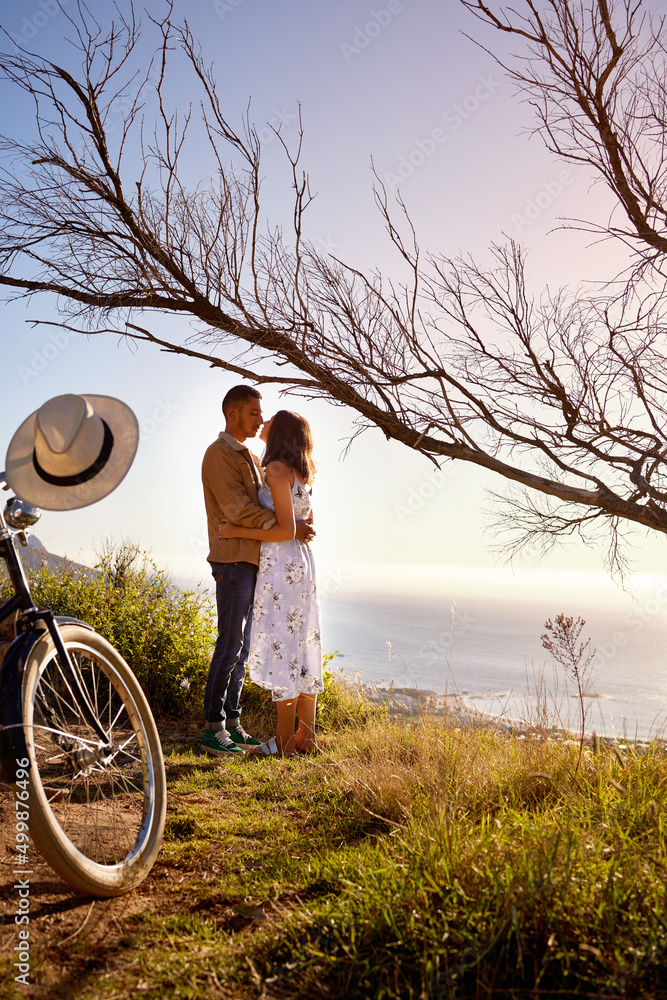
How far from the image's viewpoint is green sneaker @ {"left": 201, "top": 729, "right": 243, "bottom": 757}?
15.5ft

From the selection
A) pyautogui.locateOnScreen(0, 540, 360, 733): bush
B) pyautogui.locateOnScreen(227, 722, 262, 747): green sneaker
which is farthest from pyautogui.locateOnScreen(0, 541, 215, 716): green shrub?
pyautogui.locateOnScreen(227, 722, 262, 747): green sneaker

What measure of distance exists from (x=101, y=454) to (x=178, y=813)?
1.91m

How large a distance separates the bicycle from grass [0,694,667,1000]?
0.18m

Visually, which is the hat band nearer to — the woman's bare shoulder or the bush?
the woman's bare shoulder

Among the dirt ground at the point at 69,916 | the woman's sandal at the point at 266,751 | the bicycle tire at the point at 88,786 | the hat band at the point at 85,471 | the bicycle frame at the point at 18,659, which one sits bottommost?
the dirt ground at the point at 69,916

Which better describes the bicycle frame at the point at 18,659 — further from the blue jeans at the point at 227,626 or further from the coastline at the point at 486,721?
the blue jeans at the point at 227,626

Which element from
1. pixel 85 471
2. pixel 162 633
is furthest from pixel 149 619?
pixel 85 471

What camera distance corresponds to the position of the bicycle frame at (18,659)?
2.08 meters

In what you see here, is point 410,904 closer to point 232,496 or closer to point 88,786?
point 88,786

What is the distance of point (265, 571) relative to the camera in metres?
4.80

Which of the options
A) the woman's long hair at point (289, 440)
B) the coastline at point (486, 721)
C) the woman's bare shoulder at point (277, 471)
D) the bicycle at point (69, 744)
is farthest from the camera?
the woman's long hair at point (289, 440)

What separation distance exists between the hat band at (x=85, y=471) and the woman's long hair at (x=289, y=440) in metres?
2.16

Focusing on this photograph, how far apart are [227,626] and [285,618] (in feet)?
1.33

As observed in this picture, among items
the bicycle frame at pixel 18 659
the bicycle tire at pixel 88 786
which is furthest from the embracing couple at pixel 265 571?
the bicycle frame at pixel 18 659
